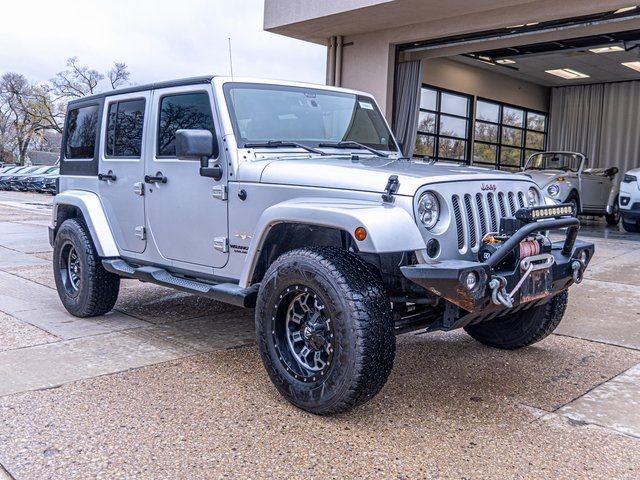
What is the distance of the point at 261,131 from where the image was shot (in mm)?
4461

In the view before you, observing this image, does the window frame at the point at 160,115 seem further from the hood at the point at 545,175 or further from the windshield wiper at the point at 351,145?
the hood at the point at 545,175

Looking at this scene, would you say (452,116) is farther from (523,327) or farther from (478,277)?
(478,277)

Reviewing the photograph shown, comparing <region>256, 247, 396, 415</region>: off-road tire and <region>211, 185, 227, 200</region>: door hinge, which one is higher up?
<region>211, 185, 227, 200</region>: door hinge

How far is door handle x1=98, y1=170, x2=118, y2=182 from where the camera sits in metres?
5.41

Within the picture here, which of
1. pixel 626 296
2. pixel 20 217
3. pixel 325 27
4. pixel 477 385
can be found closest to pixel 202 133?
pixel 477 385

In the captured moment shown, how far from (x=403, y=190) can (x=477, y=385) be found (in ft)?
4.88

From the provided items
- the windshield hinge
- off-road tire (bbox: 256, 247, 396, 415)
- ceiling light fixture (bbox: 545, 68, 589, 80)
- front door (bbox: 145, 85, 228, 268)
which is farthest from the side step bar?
ceiling light fixture (bbox: 545, 68, 589, 80)

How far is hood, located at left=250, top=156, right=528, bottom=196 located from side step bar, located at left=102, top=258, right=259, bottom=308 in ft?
2.37

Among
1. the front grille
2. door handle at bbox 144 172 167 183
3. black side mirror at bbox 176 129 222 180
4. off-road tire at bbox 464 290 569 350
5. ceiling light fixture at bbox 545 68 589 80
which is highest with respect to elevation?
ceiling light fixture at bbox 545 68 589 80

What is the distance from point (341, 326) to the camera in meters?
3.31

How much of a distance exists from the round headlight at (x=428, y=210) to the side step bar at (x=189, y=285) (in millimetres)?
1183

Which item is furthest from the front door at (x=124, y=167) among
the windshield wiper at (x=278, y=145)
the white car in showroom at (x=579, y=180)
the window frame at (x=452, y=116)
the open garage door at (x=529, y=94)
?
the window frame at (x=452, y=116)

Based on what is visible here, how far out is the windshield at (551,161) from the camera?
50.6ft

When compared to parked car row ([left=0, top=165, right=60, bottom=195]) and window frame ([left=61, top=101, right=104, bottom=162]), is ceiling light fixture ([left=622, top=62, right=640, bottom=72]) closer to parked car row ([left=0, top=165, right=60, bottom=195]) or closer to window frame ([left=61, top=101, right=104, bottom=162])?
window frame ([left=61, top=101, right=104, bottom=162])
